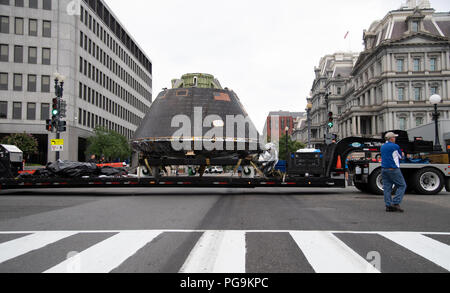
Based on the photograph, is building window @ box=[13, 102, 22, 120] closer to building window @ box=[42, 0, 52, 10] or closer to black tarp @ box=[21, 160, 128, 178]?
building window @ box=[42, 0, 52, 10]

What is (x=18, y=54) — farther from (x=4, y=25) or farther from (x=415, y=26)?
(x=415, y=26)

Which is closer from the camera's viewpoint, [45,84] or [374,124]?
[45,84]

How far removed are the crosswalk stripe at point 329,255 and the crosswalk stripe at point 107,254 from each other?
226 cm

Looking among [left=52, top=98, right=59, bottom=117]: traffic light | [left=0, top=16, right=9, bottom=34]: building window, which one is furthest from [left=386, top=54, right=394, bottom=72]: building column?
[left=52, top=98, right=59, bottom=117]: traffic light

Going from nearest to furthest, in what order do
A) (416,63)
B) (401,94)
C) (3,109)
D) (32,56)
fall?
(3,109) < (32,56) < (416,63) < (401,94)

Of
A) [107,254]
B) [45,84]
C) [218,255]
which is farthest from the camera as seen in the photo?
[45,84]

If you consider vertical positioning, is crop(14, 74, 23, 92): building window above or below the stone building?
below

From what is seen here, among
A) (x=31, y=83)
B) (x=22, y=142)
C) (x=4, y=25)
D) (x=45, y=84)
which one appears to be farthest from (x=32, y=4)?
(x=22, y=142)

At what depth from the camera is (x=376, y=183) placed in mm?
13070

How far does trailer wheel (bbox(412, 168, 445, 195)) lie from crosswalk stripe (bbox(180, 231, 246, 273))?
396 inches

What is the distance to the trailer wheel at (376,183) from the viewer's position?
1304 cm

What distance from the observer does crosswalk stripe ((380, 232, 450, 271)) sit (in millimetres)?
4227

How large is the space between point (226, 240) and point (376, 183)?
31.7 ft
